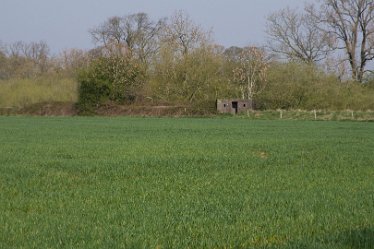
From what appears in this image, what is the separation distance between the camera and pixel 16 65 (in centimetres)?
8988

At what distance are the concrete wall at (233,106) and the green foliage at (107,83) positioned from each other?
11.7 m

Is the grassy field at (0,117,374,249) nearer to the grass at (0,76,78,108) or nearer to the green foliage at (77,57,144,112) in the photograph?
the green foliage at (77,57,144,112)

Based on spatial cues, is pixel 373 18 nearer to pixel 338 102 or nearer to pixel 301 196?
pixel 338 102

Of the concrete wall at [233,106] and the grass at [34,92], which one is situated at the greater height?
the grass at [34,92]

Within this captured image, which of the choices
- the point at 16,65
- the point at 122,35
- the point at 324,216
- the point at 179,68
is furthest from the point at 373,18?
the point at 324,216

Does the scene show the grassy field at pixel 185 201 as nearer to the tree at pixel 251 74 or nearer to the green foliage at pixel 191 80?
the green foliage at pixel 191 80

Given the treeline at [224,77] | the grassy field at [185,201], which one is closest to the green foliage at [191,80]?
the treeline at [224,77]

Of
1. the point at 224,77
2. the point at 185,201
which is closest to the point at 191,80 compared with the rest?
the point at 224,77

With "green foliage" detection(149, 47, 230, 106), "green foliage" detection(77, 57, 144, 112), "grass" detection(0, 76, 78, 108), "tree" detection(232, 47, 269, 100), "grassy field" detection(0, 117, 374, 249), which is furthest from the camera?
"grass" detection(0, 76, 78, 108)

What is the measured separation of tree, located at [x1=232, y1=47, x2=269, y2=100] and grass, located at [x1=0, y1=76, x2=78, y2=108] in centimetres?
2270

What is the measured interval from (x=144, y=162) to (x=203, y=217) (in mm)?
7459

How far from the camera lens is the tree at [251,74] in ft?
222

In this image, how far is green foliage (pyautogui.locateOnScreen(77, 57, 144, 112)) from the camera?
218 feet

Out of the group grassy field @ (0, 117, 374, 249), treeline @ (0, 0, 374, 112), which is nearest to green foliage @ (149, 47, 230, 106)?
treeline @ (0, 0, 374, 112)
